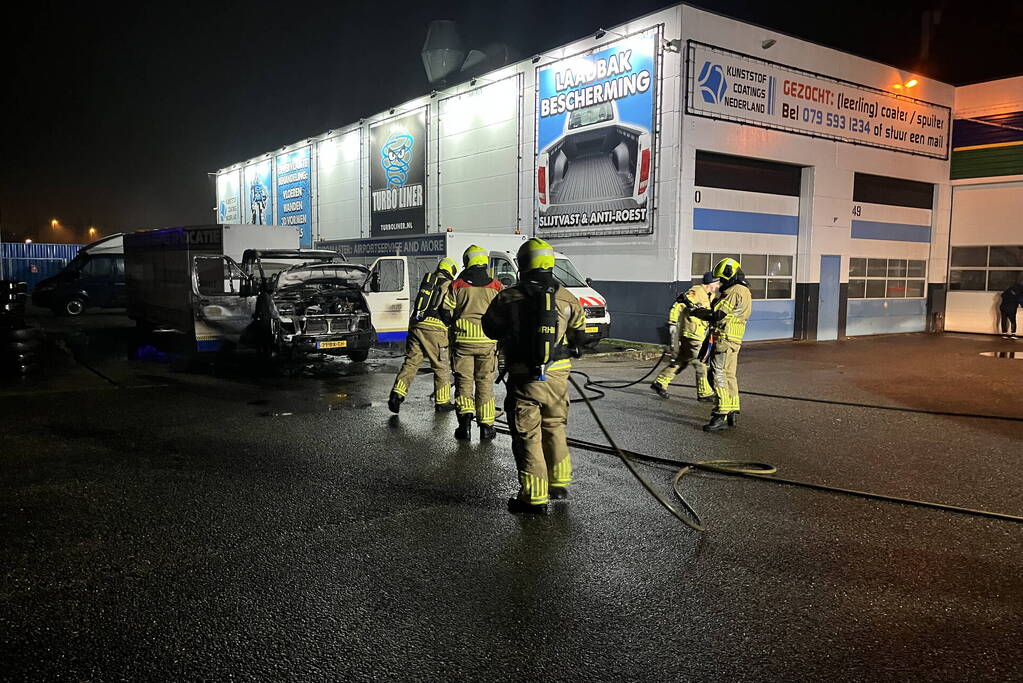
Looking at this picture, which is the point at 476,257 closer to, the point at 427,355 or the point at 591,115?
the point at 427,355

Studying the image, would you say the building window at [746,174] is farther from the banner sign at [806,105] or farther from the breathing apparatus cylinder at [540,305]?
the breathing apparatus cylinder at [540,305]

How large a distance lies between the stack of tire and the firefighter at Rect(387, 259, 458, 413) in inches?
295

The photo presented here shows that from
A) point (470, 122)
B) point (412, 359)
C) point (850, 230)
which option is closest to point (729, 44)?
point (850, 230)

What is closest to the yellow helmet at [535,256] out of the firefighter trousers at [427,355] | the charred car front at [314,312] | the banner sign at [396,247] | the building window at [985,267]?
the firefighter trousers at [427,355]

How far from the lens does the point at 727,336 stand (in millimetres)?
8117

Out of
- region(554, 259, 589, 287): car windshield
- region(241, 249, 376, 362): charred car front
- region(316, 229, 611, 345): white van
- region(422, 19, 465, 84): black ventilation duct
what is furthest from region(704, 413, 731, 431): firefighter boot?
region(422, 19, 465, 84): black ventilation duct

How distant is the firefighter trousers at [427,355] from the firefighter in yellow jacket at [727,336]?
3085 mm

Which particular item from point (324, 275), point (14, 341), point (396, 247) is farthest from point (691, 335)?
point (14, 341)

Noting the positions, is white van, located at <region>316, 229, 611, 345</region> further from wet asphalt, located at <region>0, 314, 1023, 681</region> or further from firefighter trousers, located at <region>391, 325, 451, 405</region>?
wet asphalt, located at <region>0, 314, 1023, 681</region>

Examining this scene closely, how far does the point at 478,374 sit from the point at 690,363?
365 centimetres

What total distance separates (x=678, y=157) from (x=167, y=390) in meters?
11.2

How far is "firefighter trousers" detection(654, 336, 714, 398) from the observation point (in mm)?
9289

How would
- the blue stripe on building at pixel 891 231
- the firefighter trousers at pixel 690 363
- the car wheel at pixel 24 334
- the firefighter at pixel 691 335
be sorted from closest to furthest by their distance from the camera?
the firefighter at pixel 691 335, the firefighter trousers at pixel 690 363, the car wheel at pixel 24 334, the blue stripe on building at pixel 891 231

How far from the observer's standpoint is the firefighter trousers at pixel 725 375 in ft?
26.4
